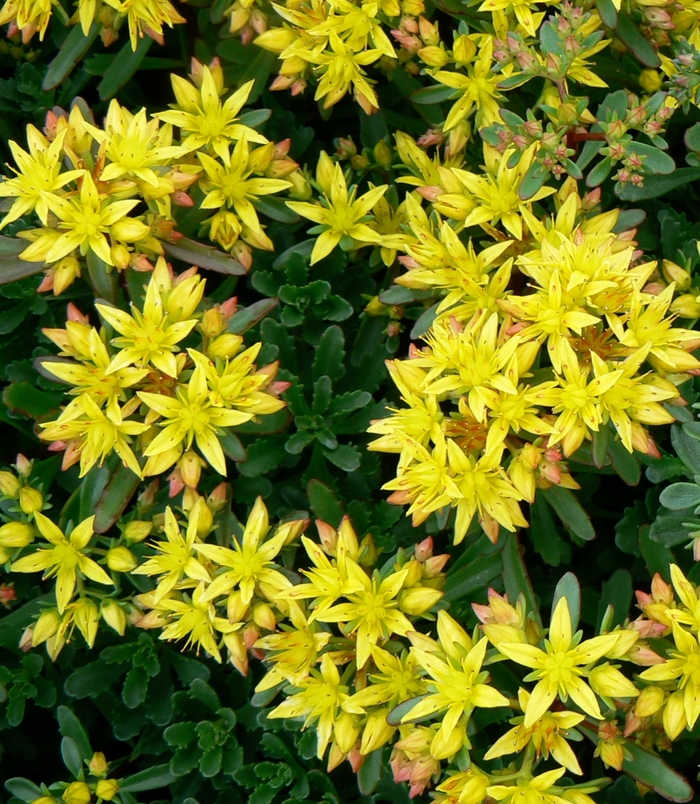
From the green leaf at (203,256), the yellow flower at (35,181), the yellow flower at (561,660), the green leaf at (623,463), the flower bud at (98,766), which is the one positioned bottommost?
the flower bud at (98,766)

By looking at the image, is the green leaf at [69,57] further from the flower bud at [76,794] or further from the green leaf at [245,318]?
the flower bud at [76,794]

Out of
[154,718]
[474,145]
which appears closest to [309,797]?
[154,718]

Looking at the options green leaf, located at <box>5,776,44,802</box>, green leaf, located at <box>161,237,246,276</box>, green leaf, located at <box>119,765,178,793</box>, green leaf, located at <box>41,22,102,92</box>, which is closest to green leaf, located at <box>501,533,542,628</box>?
green leaf, located at <box>161,237,246,276</box>

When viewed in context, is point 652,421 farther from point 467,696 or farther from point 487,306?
point 467,696

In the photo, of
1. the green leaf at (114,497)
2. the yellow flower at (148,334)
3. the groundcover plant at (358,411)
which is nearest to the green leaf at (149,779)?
the groundcover plant at (358,411)

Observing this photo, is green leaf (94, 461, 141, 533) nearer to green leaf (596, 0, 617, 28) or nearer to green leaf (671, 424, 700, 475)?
green leaf (671, 424, 700, 475)

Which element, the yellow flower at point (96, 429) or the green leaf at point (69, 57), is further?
the green leaf at point (69, 57)
